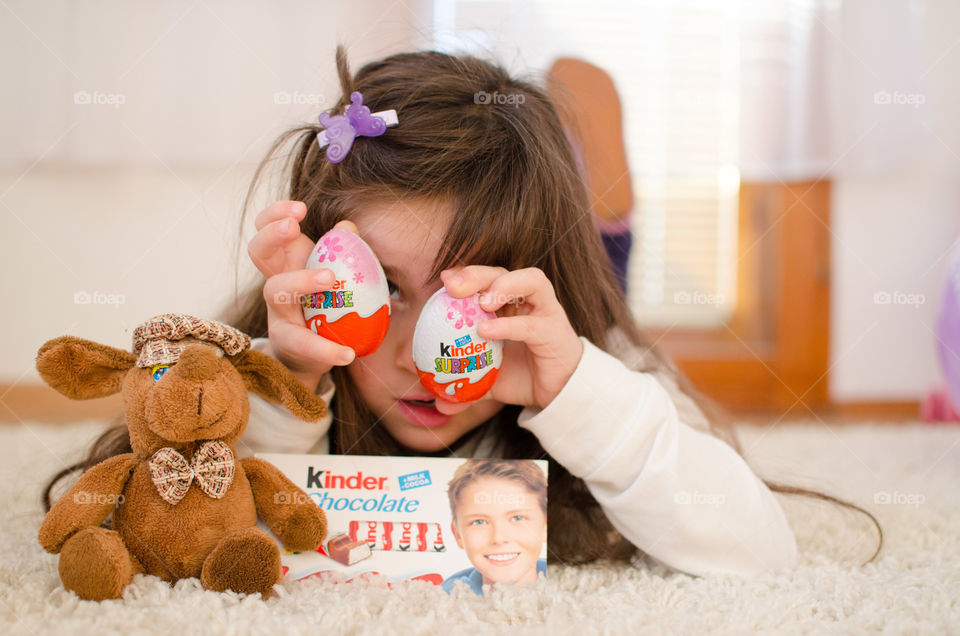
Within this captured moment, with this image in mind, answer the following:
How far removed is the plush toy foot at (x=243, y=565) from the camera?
0.61 m

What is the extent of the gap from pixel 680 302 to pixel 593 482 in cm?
204

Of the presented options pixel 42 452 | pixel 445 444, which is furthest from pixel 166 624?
pixel 42 452

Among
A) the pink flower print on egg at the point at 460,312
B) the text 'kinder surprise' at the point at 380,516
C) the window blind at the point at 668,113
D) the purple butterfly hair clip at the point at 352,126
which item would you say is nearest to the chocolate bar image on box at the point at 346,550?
the text 'kinder surprise' at the point at 380,516

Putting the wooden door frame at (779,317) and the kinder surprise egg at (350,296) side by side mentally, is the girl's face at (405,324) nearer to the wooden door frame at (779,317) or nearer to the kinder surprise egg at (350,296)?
the kinder surprise egg at (350,296)

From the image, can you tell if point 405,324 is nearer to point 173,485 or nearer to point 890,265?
point 173,485

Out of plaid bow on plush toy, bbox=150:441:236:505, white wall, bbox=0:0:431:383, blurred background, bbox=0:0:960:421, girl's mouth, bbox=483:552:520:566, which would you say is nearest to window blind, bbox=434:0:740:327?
blurred background, bbox=0:0:960:421

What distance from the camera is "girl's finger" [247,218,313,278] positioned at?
731 millimetres

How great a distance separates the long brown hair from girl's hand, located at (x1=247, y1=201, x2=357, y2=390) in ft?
0.32

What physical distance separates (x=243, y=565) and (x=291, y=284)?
25 cm

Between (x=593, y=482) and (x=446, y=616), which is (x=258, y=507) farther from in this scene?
(x=593, y=482)

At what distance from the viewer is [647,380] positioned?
32.7 inches

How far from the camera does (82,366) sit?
2.17 ft

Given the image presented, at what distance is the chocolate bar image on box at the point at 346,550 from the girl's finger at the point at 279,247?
0.88ft

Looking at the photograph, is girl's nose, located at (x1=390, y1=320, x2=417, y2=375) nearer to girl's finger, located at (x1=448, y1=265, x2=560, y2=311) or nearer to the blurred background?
girl's finger, located at (x1=448, y1=265, x2=560, y2=311)
